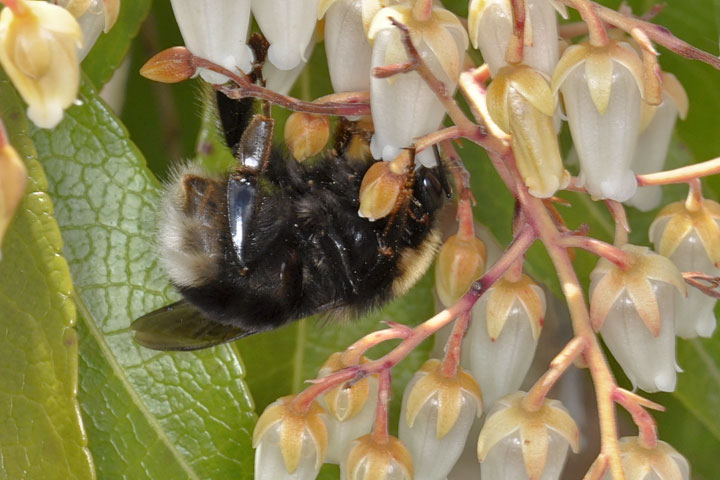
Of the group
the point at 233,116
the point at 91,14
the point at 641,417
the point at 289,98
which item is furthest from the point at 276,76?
the point at 641,417

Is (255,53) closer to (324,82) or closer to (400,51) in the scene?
(400,51)

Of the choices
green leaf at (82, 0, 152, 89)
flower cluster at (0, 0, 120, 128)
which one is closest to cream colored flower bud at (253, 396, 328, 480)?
flower cluster at (0, 0, 120, 128)

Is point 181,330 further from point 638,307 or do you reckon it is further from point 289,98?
point 638,307

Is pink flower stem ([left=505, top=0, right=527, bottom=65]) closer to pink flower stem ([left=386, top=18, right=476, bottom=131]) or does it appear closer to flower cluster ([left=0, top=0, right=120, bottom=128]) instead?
pink flower stem ([left=386, top=18, right=476, bottom=131])

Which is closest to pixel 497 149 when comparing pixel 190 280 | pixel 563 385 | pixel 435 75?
pixel 435 75

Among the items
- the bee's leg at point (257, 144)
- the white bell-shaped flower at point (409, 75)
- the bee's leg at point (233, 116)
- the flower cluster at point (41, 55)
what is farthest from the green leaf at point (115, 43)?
the flower cluster at point (41, 55)

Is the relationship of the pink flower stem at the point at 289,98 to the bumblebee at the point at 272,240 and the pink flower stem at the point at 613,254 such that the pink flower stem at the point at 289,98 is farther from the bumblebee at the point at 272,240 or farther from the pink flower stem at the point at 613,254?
the pink flower stem at the point at 613,254
